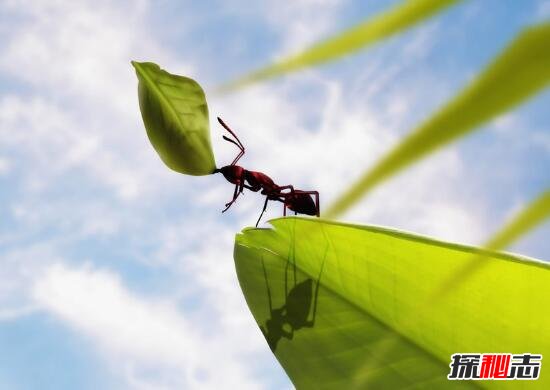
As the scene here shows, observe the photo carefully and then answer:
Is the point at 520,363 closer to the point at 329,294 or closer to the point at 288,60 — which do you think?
the point at 329,294

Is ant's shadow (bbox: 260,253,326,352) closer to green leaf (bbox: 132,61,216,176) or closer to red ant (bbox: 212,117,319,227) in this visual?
red ant (bbox: 212,117,319,227)

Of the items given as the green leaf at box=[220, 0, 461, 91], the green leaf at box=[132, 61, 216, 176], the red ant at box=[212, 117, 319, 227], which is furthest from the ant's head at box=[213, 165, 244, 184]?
A: the green leaf at box=[220, 0, 461, 91]

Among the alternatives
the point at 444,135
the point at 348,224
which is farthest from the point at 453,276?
the point at 348,224

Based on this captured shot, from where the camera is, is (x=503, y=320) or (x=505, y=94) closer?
(x=505, y=94)

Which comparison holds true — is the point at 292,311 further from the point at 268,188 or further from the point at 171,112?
the point at 171,112

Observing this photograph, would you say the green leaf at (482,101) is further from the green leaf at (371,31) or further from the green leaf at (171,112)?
the green leaf at (171,112)

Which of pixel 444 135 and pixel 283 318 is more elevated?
pixel 283 318

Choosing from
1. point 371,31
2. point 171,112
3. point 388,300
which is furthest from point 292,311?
point 371,31
